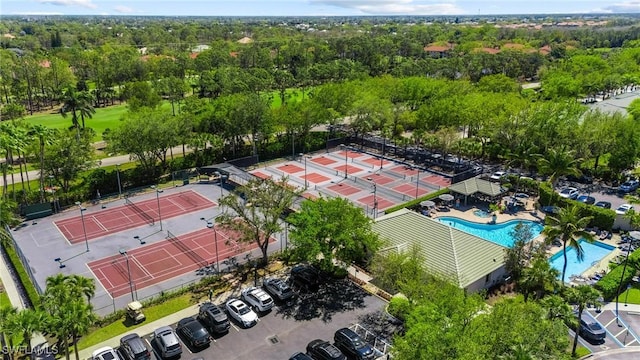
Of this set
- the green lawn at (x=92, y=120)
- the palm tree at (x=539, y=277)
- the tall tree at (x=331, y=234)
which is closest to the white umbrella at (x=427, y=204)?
the tall tree at (x=331, y=234)

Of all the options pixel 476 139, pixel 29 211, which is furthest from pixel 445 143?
pixel 29 211

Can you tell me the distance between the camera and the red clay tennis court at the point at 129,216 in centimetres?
4581

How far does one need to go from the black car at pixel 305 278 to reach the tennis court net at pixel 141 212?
18.8 m

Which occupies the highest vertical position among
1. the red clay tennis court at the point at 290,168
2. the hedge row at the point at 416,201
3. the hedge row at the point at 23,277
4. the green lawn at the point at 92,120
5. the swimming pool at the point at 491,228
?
the green lawn at the point at 92,120

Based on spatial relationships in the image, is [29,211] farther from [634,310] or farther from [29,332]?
[634,310]

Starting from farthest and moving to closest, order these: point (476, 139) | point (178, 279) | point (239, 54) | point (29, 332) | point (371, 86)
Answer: point (239, 54)
point (371, 86)
point (476, 139)
point (178, 279)
point (29, 332)

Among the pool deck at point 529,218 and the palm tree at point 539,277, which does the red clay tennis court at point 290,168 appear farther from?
the palm tree at point 539,277

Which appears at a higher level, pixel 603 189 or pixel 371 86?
pixel 371 86

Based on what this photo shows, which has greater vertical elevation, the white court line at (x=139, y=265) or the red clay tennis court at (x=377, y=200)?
the red clay tennis court at (x=377, y=200)

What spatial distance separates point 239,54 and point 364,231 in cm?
12748

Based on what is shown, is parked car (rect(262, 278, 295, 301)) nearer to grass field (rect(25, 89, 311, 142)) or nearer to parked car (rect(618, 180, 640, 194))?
parked car (rect(618, 180, 640, 194))

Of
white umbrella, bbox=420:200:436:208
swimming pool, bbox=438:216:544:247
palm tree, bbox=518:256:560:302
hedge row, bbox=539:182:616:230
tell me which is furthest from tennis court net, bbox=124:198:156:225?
hedge row, bbox=539:182:616:230

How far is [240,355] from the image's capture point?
28531mm

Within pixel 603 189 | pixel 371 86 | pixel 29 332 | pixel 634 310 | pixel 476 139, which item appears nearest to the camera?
pixel 29 332
